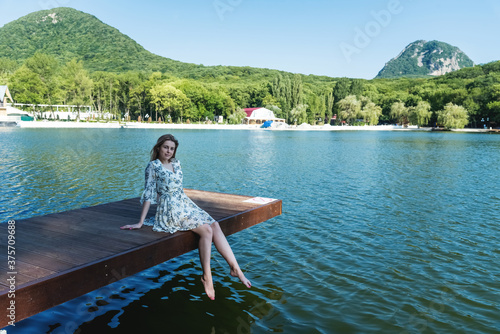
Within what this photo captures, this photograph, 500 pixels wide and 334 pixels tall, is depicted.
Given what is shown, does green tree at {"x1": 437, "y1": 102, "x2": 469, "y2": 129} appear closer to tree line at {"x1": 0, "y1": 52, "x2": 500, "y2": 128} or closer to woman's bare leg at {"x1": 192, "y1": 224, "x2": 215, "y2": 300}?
tree line at {"x1": 0, "y1": 52, "x2": 500, "y2": 128}

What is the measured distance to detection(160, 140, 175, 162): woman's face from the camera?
543 centimetres

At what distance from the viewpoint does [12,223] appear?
606cm

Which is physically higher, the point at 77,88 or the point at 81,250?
the point at 77,88

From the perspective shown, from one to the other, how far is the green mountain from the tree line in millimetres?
15575

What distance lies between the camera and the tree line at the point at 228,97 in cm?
8381

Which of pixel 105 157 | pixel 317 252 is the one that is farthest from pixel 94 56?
pixel 317 252

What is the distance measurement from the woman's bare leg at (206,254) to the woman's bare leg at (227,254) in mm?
106

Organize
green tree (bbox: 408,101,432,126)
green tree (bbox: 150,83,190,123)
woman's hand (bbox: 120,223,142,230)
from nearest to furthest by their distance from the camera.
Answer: woman's hand (bbox: 120,223,142,230)
green tree (bbox: 150,83,190,123)
green tree (bbox: 408,101,432,126)

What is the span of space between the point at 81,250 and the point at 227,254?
6.31ft

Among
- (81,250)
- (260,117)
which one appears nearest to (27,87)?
(260,117)

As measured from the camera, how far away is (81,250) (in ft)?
15.5

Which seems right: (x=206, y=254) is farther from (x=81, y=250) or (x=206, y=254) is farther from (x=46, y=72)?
(x=46, y=72)

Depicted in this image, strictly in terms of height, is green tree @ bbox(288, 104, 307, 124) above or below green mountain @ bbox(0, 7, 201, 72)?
below

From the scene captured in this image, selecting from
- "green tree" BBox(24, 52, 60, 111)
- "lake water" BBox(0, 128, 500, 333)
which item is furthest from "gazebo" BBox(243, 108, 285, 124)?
"lake water" BBox(0, 128, 500, 333)
